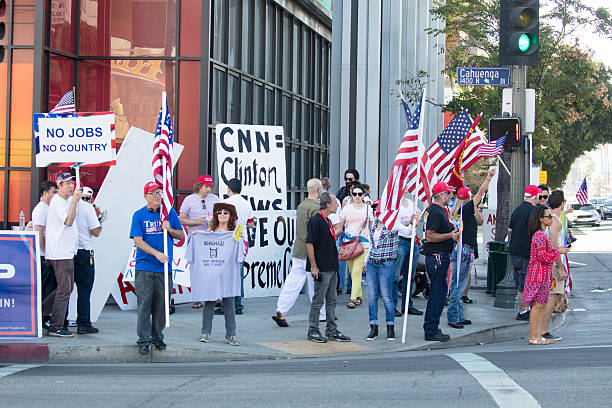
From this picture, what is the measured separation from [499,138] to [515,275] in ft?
7.20

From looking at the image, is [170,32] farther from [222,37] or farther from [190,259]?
[190,259]

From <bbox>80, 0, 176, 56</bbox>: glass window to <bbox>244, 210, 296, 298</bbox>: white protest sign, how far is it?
384 cm

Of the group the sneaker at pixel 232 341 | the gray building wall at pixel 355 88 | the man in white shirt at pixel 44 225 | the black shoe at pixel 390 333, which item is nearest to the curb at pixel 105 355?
the sneaker at pixel 232 341

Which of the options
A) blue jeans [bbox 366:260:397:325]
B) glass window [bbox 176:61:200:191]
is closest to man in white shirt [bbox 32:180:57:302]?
blue jeans [bbox 366:260:397:325]

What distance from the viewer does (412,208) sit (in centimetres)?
1309

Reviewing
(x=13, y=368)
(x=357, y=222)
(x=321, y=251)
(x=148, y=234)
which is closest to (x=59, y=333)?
(x=13, y=368)

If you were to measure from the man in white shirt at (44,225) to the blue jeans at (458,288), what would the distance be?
5.46 metres

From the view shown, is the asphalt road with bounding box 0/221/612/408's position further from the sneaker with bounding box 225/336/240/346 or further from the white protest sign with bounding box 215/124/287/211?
the white protest sign with bounding box 215/124/287/211

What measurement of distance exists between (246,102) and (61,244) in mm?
9510

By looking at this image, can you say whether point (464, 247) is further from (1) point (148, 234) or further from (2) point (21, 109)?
(2) point (21, 109)

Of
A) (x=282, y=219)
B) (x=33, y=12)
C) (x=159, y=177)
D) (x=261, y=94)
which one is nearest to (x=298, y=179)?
(x=261, y=94)

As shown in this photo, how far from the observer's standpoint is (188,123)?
54.3 feet

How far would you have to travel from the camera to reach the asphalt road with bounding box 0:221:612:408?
7.46 metres

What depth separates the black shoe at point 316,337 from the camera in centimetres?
1128
